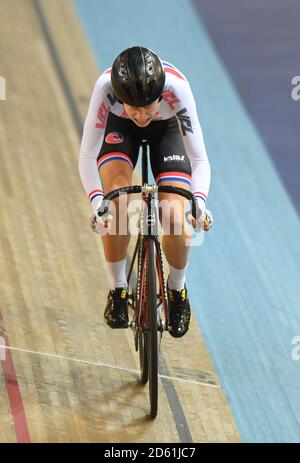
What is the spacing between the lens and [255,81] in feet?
21.9

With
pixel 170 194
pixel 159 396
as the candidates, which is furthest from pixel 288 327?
→ pixel 170 194

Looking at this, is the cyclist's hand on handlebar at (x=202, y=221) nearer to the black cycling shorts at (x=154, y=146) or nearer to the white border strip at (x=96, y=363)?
the black cycling shorts at (x=154, y=146)

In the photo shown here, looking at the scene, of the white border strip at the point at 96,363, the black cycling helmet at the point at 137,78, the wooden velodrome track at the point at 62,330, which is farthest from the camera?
the white border strip at the point at 96,363

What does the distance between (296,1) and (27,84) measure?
266 cm

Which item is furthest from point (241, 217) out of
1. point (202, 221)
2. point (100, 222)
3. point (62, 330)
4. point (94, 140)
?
point (100, 222)

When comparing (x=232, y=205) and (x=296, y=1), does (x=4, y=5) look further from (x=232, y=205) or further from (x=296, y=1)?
(x=232, y=205)

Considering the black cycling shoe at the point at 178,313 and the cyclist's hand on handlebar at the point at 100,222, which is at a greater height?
the cyclist's hand on handlebar at the point at 100,222

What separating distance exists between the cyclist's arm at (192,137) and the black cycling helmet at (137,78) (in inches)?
10.9

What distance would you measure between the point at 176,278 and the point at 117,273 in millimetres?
252

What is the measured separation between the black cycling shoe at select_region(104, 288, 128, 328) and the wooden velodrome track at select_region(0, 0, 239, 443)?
317 mm

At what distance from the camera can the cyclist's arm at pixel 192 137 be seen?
3.49m

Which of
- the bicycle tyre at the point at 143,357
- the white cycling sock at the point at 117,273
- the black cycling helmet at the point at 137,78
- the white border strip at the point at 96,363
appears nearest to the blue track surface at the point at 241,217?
the white border strip at the point at 96,363

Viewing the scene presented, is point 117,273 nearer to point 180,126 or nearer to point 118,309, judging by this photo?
point 118,309

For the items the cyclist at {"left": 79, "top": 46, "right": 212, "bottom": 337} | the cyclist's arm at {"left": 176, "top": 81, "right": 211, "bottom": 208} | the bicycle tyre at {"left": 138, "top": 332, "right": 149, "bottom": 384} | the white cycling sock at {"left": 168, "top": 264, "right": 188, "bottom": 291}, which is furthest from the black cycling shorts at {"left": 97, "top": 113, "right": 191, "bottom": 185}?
the bicycle tyre at {"left": 138, "top": 332, "right": 149, "bottom": 384}
